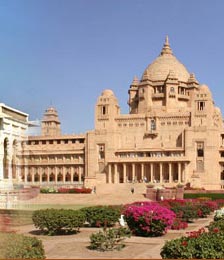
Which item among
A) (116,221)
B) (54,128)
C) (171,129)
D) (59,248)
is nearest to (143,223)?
(116,221)

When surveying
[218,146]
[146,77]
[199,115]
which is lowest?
[218,146]

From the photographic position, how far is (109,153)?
66.9m

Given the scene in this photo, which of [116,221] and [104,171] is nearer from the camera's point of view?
[116,221]

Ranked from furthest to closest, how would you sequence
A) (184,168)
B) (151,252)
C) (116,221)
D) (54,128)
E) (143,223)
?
(54,128) < (184,168) < (116,221) < (143,223) < (151,252)

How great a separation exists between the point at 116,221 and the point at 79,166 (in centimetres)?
5163

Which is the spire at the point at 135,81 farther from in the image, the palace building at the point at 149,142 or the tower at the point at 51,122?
the tower at the point at 51,122

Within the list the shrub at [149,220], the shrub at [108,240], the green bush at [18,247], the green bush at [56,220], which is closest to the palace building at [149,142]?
the shrub at [149,220]

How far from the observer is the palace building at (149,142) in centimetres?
6303

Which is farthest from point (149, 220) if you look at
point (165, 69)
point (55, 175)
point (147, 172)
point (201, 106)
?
point (165, 69)

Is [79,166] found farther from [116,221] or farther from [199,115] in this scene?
[116,221]

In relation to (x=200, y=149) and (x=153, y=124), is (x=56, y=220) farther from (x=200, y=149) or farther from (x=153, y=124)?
(x=153, y=124)

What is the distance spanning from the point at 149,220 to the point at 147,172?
47989 mm

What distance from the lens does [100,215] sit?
20188 mm

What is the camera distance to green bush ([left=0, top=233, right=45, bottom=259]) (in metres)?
6.83
